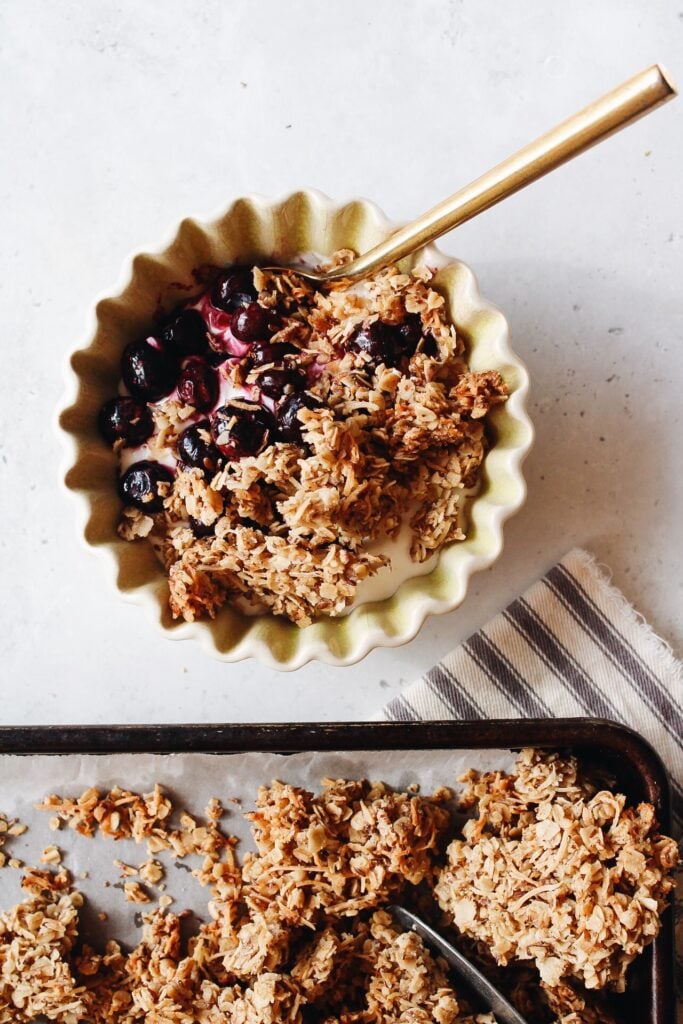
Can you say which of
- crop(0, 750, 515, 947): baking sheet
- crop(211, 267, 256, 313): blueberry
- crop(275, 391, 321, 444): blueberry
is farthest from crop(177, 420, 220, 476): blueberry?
crop(0, 750, 515, 947): baking sheet

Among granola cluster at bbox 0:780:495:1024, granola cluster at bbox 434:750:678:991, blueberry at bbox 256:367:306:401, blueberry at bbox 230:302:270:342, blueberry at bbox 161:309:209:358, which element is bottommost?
granola cluster at bbox 434:750:678:991

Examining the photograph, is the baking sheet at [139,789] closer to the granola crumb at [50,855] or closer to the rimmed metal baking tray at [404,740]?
the granola crumb at [50,855]

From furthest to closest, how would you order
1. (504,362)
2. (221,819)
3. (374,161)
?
(374,161)
(221,819)
(504,362)

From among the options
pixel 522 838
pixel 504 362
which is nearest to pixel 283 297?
pixel 504 362

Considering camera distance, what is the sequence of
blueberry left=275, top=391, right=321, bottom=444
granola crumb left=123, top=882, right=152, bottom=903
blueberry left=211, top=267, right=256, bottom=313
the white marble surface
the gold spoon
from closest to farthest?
the gold spoon < blueberry left=275, top=391, right=321, bottom=444 < blueberry left=211, top=267, right=256, bottom=313 < granola crumb left=123, top=882, right=152, bottom=903 < the white marble surface

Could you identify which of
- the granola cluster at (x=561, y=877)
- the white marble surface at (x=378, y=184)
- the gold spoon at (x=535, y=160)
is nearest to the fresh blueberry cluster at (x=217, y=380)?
the gold spoon at (x=535, y=160)

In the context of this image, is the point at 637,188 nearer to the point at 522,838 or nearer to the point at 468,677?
the point at 468,677

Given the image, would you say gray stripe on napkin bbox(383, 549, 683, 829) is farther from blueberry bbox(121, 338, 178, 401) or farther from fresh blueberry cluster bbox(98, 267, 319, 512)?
blueberry bbox(121, 338, 178, 401)
